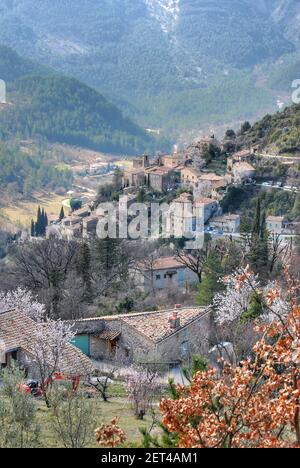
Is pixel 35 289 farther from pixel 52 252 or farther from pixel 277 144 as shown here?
pixel 277 144

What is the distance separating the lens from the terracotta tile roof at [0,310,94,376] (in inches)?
713

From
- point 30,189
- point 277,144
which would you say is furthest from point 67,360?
point 30,189

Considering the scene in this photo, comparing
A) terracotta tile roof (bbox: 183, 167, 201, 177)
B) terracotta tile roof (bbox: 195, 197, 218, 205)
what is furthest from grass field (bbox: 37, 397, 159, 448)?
terracotta tile roof (bbox: 183, 167, 201, 177)

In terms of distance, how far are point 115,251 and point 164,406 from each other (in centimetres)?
2726

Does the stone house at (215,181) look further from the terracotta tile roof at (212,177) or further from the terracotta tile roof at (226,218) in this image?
the terracotta tile roof at (226,218)

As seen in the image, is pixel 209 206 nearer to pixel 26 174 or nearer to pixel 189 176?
pixel 189 176

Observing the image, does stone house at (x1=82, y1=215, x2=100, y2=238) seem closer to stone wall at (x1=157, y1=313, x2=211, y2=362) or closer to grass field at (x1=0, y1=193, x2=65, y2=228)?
grass field at (x1=0, y1=193, x2=65, y2=228)

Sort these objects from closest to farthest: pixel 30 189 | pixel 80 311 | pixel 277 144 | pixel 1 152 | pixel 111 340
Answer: pixel 111 340 < pixel 80 311 < pixel 277 144 < pixel 30 189 < pixel 1 152

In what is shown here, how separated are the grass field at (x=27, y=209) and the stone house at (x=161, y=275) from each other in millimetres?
54501

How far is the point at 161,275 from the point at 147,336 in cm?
1666

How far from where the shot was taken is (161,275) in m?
37.8

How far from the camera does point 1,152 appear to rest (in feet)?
420

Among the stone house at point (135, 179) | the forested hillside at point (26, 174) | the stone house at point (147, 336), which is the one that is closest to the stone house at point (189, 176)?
the stone house at point (135, 179)

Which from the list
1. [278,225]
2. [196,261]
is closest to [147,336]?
[196,261]
